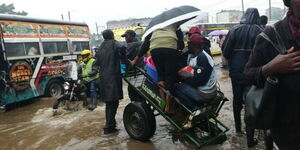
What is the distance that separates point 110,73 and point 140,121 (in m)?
1.14

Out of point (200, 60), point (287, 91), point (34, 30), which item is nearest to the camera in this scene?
point (287, 91)

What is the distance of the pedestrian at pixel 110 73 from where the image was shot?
205 inches

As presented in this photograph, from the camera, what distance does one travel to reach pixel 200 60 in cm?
386

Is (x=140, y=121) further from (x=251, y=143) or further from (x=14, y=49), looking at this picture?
(x=14, y=49)

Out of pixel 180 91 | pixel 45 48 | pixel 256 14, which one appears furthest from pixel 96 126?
pixel 45 48

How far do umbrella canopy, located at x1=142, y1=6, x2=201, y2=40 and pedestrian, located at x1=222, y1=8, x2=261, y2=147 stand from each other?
85cm

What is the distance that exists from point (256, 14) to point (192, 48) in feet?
4.14

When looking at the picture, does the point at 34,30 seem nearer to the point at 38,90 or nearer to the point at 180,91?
the point at 38,90

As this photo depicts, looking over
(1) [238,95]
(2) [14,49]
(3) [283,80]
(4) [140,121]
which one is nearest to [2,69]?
(2) [14,49]

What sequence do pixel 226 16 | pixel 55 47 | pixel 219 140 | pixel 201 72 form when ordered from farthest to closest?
1. pixel 226 16
2. pixel 55 47
3. pixel 219 140
4. pixel 201 72

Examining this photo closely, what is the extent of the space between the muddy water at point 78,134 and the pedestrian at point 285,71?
2504 millimetres

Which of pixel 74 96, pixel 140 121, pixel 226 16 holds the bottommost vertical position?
pixel 74 96

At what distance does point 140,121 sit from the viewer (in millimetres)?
4562

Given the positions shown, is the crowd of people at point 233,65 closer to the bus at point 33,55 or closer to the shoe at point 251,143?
the shoe at point 251,143
